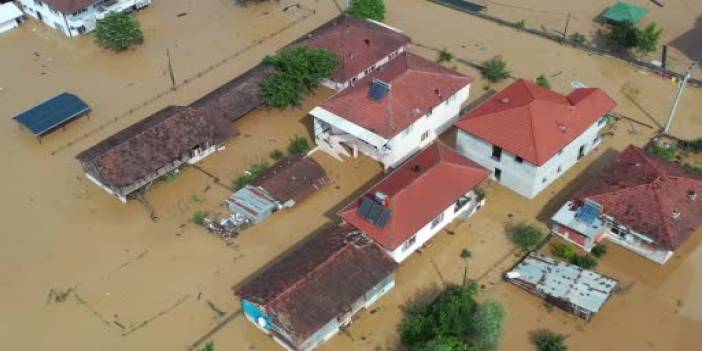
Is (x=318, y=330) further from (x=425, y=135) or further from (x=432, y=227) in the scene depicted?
(x=425, y=135)

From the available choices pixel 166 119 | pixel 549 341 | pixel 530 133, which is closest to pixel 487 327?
pixel 549 341

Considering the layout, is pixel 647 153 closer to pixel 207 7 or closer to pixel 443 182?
pixel 443 182

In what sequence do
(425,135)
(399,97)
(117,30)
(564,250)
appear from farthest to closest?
(117,30), (425,135), (399,97), (564,250)

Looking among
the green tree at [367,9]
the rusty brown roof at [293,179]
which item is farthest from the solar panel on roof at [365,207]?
the green tree at [367,9]

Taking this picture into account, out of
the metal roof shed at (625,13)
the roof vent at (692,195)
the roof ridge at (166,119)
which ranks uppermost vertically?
the metal roof shed at (625,13)

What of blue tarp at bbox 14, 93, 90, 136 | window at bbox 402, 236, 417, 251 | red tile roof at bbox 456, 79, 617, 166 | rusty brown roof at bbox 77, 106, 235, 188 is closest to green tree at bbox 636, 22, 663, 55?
red tile roof at bbox 456, 79, 617, 166

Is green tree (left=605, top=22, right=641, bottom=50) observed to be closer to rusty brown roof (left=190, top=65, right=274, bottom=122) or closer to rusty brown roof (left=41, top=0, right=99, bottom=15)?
rusty brown roof (left=190, top=65, right=274, bottom=122)

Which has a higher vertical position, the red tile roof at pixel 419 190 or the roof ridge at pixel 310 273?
the red tile roof at pixel 419 190

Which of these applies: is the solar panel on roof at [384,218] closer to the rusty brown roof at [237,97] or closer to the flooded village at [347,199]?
the flooded village at [347,199]
